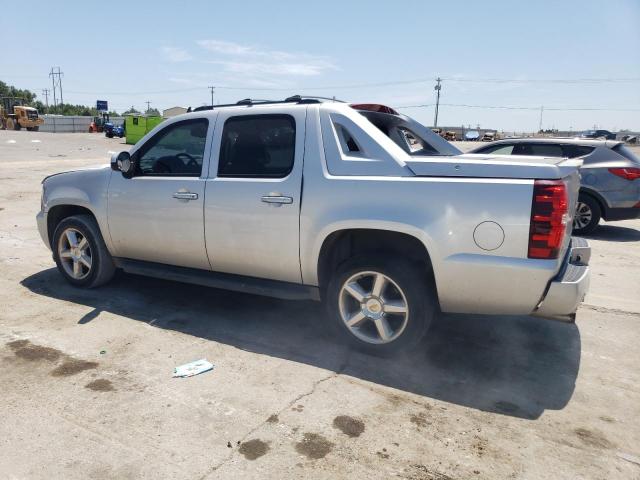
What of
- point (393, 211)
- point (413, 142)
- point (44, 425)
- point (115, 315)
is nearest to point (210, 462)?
point (44, 425)

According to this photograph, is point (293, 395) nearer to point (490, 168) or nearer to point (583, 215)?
point (490, 168)

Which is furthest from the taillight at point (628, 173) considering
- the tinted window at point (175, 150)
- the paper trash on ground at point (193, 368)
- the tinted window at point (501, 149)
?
the paper trash on ground at point (193, 368)

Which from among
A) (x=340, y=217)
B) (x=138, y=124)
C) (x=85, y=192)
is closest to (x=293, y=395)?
(x=340, y=217)

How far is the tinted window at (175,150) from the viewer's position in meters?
4.51

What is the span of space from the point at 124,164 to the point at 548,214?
3611mm

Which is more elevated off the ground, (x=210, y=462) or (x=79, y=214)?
(x=79, y=214)

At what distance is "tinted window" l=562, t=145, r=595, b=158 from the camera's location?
8117 millimetres

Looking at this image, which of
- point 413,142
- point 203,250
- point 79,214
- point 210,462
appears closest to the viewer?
point 210,462

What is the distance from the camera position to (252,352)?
12.7ft

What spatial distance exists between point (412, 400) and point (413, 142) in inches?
105

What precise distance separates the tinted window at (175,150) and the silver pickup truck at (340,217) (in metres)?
0.01

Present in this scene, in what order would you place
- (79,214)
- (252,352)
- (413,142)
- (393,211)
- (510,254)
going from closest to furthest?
(510,254), (393,211), (252,352), (413,142), (79,214)

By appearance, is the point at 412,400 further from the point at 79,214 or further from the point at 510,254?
the point at 79,214

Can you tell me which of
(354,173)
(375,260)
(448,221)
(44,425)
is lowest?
(44,425)
